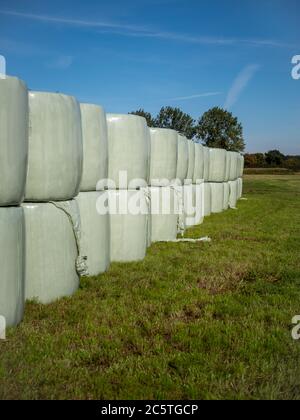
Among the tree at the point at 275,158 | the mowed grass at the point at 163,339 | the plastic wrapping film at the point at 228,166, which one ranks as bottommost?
the mowed grass at the point at 163,339

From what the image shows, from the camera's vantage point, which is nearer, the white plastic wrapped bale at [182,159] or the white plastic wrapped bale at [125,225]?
the white plastic wrapped bale at [125,225]

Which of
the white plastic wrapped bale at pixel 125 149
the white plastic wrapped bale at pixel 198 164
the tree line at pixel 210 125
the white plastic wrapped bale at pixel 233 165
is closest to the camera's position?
the white plastic wrapped bale at pixel 125 149

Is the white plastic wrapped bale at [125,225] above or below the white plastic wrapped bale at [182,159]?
below

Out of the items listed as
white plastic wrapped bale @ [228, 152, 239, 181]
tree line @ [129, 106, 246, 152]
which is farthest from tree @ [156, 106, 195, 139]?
white plastic wrapped bale @ [228, 152, 239, 181]

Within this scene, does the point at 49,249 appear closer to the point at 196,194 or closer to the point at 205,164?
the point at 196,194

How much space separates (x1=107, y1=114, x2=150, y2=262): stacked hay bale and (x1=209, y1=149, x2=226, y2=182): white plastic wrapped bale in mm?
8650

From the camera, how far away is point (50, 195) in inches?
171

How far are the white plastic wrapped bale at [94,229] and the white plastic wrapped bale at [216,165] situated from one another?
972cm

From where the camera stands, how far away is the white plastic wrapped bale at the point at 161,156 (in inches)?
326

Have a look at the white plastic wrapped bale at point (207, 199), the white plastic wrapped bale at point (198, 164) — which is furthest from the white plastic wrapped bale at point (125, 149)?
the white plastic wrapped bale at point (207, 199)

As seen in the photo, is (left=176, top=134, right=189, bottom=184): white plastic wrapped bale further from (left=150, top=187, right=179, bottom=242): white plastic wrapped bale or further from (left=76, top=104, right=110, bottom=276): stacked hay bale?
(left=76, top=104, right=110, bottom=276): stacked hay bale

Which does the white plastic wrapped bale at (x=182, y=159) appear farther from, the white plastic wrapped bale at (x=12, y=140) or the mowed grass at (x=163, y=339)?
the white plastic wrapped bale at (x=12, y=140)

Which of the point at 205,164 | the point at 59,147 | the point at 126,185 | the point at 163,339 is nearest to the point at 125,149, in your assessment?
the point at 126,185
